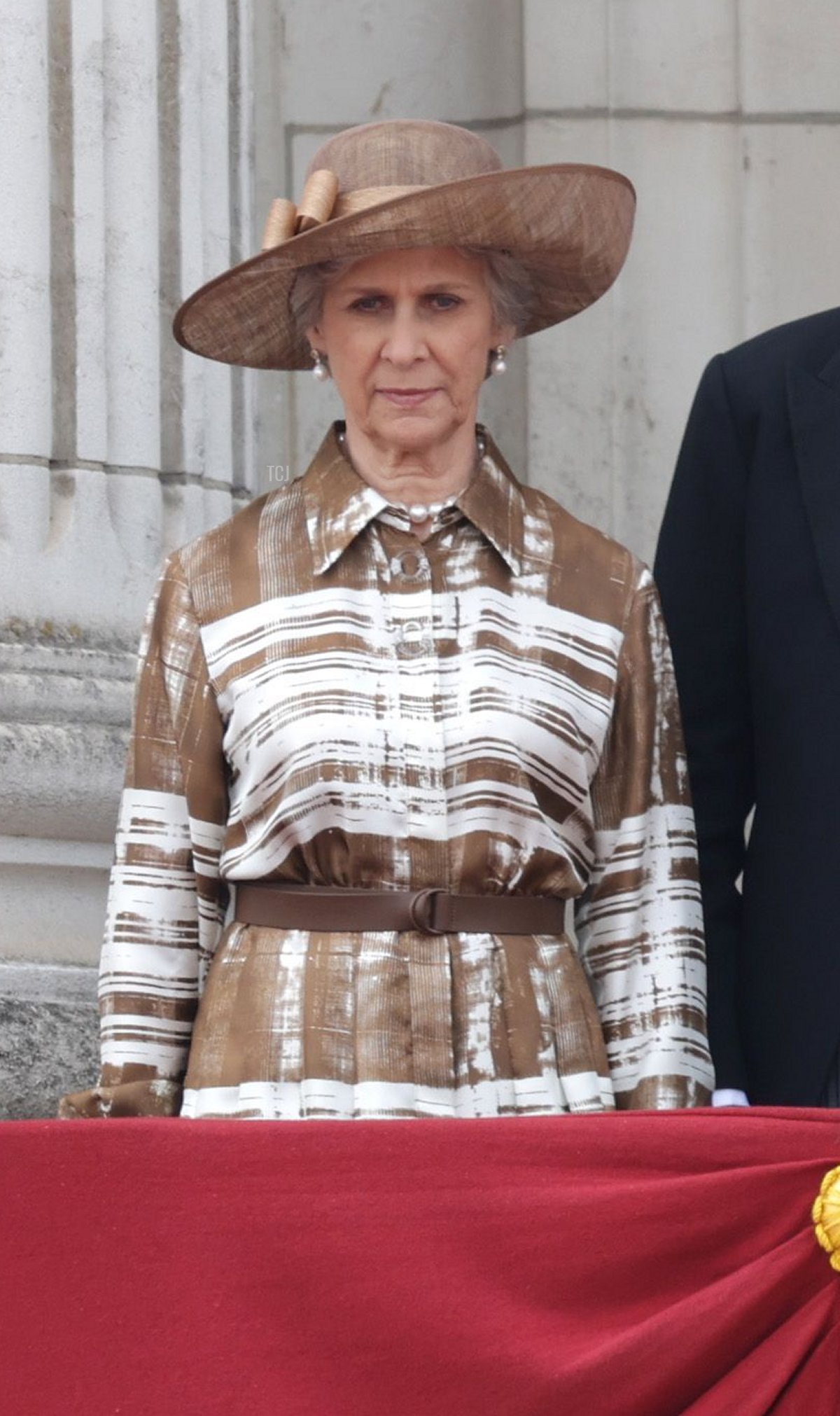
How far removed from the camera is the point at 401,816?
291cm

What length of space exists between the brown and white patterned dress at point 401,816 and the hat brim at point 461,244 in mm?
166

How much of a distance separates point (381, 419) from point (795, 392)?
471 millimetres

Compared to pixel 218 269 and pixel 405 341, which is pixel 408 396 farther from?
pixel 218 269

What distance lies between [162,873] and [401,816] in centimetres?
26

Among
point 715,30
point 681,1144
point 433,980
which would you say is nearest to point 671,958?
point 433,980

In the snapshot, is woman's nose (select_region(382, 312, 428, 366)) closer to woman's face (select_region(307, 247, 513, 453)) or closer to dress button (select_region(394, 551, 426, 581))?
woman's face (select_region(307, 247, 513, 453))

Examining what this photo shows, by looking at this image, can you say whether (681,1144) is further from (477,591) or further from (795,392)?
(795,392)

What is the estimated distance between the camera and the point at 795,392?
10.5 ft

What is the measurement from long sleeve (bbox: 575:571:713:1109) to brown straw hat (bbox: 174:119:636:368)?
1.18ft

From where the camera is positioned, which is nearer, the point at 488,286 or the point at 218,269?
the point at 488,286

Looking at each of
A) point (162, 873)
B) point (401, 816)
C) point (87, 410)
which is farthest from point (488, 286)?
point (87, 410)

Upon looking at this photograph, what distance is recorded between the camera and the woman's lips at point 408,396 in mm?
3029

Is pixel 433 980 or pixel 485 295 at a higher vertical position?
pixel 485 295

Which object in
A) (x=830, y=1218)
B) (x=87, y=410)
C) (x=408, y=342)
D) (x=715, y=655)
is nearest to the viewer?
(x=830, y=1218)
